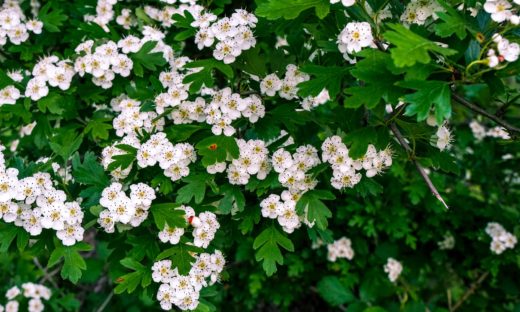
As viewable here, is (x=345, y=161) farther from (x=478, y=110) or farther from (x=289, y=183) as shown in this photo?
(x=478, y=110)

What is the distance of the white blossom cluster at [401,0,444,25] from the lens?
6.23 feet

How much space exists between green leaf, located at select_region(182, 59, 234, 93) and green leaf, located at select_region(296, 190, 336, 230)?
20.4 inches

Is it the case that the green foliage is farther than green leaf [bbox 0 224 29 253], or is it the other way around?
the green foliage

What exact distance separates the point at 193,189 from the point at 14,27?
1.20 m

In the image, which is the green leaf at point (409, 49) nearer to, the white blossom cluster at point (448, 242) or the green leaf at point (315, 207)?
the green leaf at point (315, 207)

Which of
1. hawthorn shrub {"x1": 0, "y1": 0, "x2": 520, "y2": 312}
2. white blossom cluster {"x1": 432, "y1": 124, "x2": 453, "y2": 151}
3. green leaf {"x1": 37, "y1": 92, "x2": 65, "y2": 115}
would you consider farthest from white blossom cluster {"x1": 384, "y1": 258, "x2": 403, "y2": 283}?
green leaf {"x1": 37, "y1": 92, "x2": 65, "y2": 115}

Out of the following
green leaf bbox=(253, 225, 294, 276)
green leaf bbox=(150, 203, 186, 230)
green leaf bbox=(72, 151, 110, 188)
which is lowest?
green leaf bbox=(253, 225, 294, 276)

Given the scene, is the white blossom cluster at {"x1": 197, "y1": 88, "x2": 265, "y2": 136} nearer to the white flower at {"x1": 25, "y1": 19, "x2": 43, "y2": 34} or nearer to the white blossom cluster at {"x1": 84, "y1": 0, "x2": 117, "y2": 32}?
the white blossom cluster at {"x1": 84, "y1": 0, "x2": 117, "y2": 32}

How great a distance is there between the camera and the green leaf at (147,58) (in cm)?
227

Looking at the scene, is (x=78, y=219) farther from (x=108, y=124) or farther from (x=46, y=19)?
(x=46, y=19)

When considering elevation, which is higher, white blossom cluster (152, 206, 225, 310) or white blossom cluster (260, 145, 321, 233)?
white blossom cluster (260, 145, 321, 233)

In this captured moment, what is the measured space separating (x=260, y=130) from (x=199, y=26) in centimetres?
46

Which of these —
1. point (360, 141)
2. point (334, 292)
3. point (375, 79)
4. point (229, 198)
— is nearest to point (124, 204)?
point (229, 198)

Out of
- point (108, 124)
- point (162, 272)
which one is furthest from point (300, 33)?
point (162, 272)
